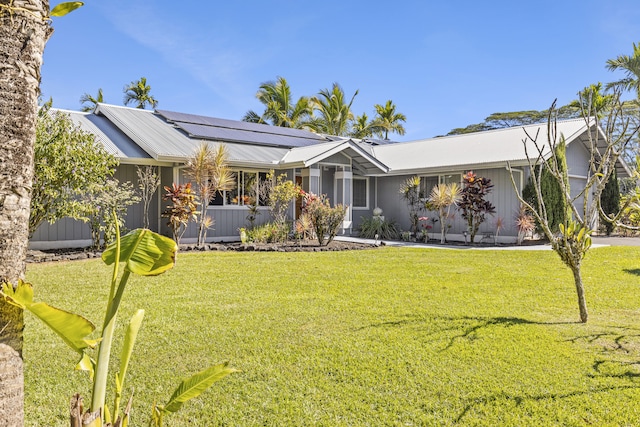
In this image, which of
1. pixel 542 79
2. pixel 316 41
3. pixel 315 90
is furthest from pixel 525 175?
pixel 315 90

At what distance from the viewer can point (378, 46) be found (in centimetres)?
A: 1822

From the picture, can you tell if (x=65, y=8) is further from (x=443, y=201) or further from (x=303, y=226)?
(x=443, y=201)

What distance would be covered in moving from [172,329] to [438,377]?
312 cm

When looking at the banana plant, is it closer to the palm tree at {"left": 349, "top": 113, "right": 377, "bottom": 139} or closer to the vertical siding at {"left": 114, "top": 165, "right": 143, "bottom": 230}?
the vertical siding at {"left": 114, "top": 165, "right": 143, "bottom": 230}

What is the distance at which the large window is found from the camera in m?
16.4

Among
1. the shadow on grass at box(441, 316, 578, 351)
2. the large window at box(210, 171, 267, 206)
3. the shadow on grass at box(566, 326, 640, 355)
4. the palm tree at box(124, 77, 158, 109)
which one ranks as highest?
the palm tree at box(124, 77, 158, 109)

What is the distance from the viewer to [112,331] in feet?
5.65

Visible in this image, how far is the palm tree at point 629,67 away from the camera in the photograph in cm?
2870

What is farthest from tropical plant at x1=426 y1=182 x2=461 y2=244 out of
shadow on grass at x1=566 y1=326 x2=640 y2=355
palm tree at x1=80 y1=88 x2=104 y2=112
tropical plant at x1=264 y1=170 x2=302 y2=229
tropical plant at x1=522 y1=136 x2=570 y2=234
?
palm tree at x1=80 y1=88 x2=104 y2=112

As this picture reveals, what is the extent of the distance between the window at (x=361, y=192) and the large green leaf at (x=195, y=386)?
18830 mm

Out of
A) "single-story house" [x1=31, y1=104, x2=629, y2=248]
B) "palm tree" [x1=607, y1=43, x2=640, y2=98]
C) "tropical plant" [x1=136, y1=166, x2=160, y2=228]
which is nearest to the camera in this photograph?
"tropical plant" [x1=136, y1=166, x2=160, y2=228]

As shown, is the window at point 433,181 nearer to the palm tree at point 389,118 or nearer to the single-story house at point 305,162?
the single-story house at point 305,162

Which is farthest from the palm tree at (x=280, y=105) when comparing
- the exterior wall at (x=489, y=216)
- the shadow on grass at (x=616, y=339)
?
the shadow on grass at (x=616, y=339)

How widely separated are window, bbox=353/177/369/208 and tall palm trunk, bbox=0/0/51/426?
19097mm
